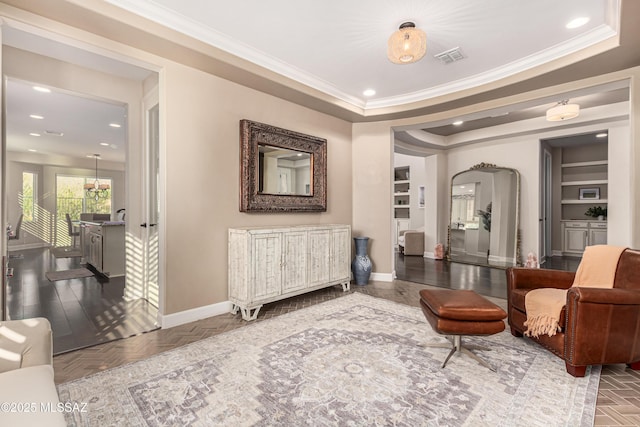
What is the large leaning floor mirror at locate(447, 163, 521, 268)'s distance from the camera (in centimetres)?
642

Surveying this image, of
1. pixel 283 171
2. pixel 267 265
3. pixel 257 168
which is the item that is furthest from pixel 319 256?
pixel 257 168

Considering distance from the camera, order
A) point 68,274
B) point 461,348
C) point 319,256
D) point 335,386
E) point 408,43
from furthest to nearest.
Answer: point 68,274 < point 319,256 < point 408,43 < point 461,348 < point 335,386

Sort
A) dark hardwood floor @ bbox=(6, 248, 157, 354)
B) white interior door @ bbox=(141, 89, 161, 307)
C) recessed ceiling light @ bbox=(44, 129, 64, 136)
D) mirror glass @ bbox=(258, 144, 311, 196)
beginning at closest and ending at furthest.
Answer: dark hardwood floor @ bbox=(6, 248, 157, 354) < white interior door @ bbox=(141, 89, 161, 307) < mirror glass @ bbox=(258, 144, 311, 196) < recessed ceiling light @ bbox=(44, 129, 64, 136)

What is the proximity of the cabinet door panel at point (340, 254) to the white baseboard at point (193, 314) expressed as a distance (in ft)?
4.90

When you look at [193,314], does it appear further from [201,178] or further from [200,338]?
[201,178]

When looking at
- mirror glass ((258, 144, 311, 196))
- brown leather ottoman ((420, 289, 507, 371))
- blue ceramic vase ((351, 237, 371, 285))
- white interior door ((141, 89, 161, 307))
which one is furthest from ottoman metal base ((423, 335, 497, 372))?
white interior door ((141, 89, 161, 307))

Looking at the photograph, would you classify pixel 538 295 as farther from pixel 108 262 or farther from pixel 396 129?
pixel 108 262

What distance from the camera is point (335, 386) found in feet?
Answer: 6.64

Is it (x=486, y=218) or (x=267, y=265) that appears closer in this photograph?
(x=267, y=265)

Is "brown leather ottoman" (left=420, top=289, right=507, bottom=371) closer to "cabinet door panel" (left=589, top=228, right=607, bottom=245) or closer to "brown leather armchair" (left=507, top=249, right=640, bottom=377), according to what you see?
"brown leather armchair" (left=507, top=249, right=640, bottom=377)

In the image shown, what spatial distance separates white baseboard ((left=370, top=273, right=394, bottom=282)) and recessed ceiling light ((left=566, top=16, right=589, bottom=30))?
3.73m

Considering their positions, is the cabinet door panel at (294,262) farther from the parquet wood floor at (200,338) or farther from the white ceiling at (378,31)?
the white ceiling at (378,31)

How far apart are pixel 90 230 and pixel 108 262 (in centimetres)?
142

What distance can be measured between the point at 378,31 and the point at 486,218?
519 cm
